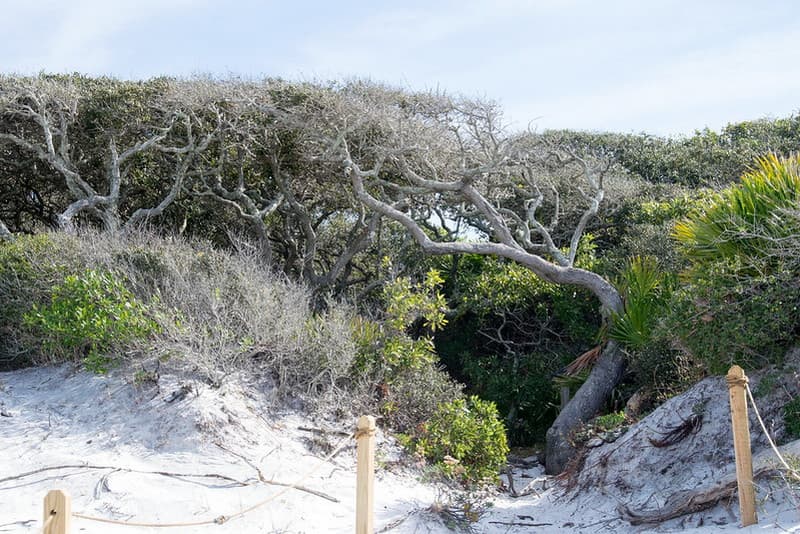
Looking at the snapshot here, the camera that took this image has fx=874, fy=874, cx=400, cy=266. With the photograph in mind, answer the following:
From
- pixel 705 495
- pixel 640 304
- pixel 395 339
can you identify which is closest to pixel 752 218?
pixel 640 304

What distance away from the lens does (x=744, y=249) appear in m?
9.37

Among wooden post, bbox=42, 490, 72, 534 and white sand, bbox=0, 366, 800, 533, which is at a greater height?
wooden post, bbox=42, 490, 72, 534

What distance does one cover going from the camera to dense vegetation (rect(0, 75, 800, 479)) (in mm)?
9805

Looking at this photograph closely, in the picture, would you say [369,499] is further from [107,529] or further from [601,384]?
[601,384]

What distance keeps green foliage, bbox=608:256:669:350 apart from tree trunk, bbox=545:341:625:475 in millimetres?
305

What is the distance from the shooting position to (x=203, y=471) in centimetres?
872

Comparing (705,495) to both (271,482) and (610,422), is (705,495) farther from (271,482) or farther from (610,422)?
(271,482)

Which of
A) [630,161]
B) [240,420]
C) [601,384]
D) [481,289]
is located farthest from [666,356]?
[630,161]

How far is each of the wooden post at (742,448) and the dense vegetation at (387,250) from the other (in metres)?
1.88

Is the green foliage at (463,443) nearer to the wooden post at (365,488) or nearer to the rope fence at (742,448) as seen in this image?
the rope fence at (742,448)

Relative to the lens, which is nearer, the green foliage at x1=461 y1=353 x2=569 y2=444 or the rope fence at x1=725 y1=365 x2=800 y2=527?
the rope fence at x1=725 y1=365 x2=800 y2=527

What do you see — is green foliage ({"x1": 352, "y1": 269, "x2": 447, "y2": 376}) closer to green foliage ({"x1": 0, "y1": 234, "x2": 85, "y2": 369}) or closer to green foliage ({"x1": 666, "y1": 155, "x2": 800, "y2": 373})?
green foliage ({"x1": 666, "y1": 155, "x2": 800, "y2": 373})

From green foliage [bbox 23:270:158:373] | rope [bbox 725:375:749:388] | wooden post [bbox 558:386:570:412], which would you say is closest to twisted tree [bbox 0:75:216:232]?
green foliage [bbox 23:270:158:373]

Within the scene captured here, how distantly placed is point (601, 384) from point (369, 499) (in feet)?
22.3
